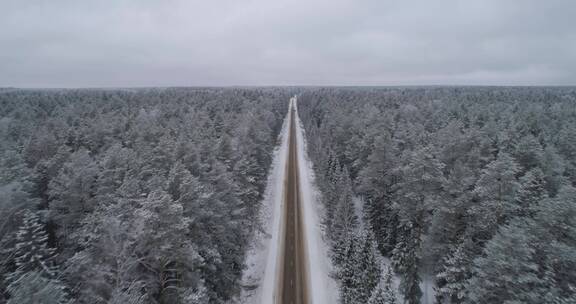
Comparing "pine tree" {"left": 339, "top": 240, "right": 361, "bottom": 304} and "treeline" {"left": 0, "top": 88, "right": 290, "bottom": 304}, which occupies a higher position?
"treeline" {"left": 0, "top": 88, "right": 290, "bottom": 304}

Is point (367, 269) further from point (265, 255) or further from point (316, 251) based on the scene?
point (265, 255)

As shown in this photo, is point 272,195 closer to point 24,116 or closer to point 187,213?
point 187,213

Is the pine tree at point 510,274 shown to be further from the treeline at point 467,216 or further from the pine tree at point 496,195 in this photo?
the pine tree at point 496,195

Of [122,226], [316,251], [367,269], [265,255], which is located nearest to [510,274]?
[367,269]

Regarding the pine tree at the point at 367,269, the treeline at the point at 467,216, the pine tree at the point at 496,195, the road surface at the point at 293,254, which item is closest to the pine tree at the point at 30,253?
the road surface at the point at 293,254

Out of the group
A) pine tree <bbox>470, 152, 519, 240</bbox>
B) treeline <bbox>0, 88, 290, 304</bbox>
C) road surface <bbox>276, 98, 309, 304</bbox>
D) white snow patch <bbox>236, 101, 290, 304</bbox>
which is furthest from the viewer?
white snow patch <bbox>236, 101, 290, 304</bbox>

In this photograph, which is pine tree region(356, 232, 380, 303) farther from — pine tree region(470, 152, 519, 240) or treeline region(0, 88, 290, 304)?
treeline region(0, 88, 290, 304)

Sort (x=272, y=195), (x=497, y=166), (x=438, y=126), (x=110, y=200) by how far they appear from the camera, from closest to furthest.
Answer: (x=497, y=166) < (x=110, y=200) < (x=272, y=195) < (x=438, y=126)

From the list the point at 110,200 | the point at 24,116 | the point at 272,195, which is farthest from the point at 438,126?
the point at 24,116

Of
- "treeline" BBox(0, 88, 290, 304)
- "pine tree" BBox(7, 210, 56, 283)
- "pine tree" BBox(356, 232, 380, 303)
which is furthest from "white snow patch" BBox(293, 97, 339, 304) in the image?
"pine tree" BBox(7, 210, 56, 283)
